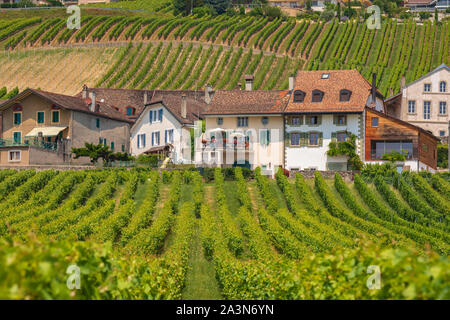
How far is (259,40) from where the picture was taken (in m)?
111

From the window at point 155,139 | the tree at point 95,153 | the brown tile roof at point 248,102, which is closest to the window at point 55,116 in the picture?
the tree at point 95,153

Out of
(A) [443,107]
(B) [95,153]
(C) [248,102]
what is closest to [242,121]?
(C) [248,102]

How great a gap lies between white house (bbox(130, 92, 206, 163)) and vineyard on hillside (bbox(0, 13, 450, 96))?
25329mm

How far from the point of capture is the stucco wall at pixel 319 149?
2192 inches

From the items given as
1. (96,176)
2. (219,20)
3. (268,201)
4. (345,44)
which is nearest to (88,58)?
(219,20)

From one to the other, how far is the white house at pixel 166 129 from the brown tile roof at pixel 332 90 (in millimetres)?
11033

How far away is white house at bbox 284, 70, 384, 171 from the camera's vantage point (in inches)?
2195

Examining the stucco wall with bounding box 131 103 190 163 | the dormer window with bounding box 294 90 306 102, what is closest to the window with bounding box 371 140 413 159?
the dormer window with bounding box 294 90 306 102

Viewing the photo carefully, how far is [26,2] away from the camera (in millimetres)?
150500

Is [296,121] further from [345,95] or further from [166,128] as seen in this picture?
[166,128]

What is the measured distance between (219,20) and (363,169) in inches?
3073

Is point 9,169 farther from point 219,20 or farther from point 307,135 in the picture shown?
point 219,20

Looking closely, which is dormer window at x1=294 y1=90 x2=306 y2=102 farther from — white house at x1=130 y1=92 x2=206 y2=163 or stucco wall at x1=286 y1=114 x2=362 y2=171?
white house at x1=130 y1=92 x2=206 y2=163

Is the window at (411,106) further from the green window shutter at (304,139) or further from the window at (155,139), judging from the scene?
the window at (155,139)
